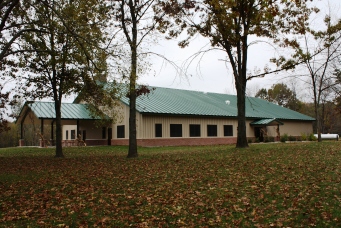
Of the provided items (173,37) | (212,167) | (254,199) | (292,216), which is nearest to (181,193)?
(254,199)

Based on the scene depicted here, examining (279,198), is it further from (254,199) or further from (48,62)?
(48,62)

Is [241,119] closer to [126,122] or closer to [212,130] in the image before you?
[126,122]

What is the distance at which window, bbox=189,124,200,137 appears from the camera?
3309 cm

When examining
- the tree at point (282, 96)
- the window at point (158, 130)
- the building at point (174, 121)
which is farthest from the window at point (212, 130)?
the tree at point (282, 96)

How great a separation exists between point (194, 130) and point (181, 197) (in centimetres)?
2566

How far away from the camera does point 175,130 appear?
3194cm

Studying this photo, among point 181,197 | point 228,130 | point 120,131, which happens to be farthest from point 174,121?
point 181,197

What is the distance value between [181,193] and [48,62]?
1221cm

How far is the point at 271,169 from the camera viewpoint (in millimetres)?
10977

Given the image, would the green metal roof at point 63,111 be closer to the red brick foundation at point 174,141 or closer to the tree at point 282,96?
the red brick foundation at point 174,141

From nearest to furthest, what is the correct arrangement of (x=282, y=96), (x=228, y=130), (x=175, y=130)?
(x=175, y=130), (x=228, y=130), (x=282, y=96)

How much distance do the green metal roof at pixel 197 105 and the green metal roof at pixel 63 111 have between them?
15.3 ft

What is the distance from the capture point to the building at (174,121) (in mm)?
30422

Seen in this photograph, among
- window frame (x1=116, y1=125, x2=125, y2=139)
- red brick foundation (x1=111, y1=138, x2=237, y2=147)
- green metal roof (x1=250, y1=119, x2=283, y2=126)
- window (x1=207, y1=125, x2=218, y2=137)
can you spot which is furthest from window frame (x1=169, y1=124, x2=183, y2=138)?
green metal roof (x1=250, y1=119, x2=283, y2=126)
